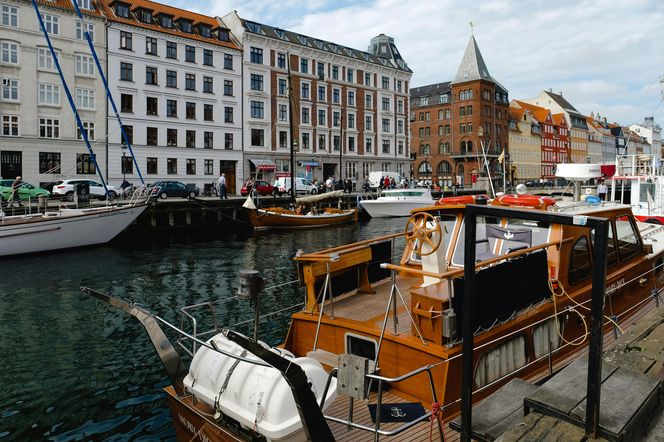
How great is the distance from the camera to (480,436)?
4.02 metres

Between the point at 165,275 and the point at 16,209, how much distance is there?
14.5 metres

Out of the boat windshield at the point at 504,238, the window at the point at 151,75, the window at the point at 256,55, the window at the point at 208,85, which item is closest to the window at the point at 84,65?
the window at the point at 151,75

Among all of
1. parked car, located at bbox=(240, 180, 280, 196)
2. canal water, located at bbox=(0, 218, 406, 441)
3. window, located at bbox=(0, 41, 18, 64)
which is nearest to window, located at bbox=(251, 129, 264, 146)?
parked car, located at bbox=(240, 180, 280, 196)

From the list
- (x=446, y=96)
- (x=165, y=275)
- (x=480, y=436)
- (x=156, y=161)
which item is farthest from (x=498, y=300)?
(x=446, y=96)

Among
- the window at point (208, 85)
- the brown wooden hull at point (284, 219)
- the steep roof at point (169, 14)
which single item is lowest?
the brown wooden hull at point (284, 219)

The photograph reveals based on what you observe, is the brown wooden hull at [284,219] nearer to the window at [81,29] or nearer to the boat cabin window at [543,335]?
the window at [81,29]

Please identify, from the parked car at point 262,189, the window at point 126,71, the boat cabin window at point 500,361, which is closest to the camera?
the boat cabin window at point 500,361

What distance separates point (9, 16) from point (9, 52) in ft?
9.67

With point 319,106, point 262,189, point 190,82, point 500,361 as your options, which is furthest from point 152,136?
point 500,361

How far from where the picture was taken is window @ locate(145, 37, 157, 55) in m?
47.8

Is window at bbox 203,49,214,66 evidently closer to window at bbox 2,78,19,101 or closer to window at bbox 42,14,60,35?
window at bbox 42,14,60,35

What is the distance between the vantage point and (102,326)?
1222cm

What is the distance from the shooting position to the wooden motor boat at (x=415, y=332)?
14.6 ft

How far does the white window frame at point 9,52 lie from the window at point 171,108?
12882mm
